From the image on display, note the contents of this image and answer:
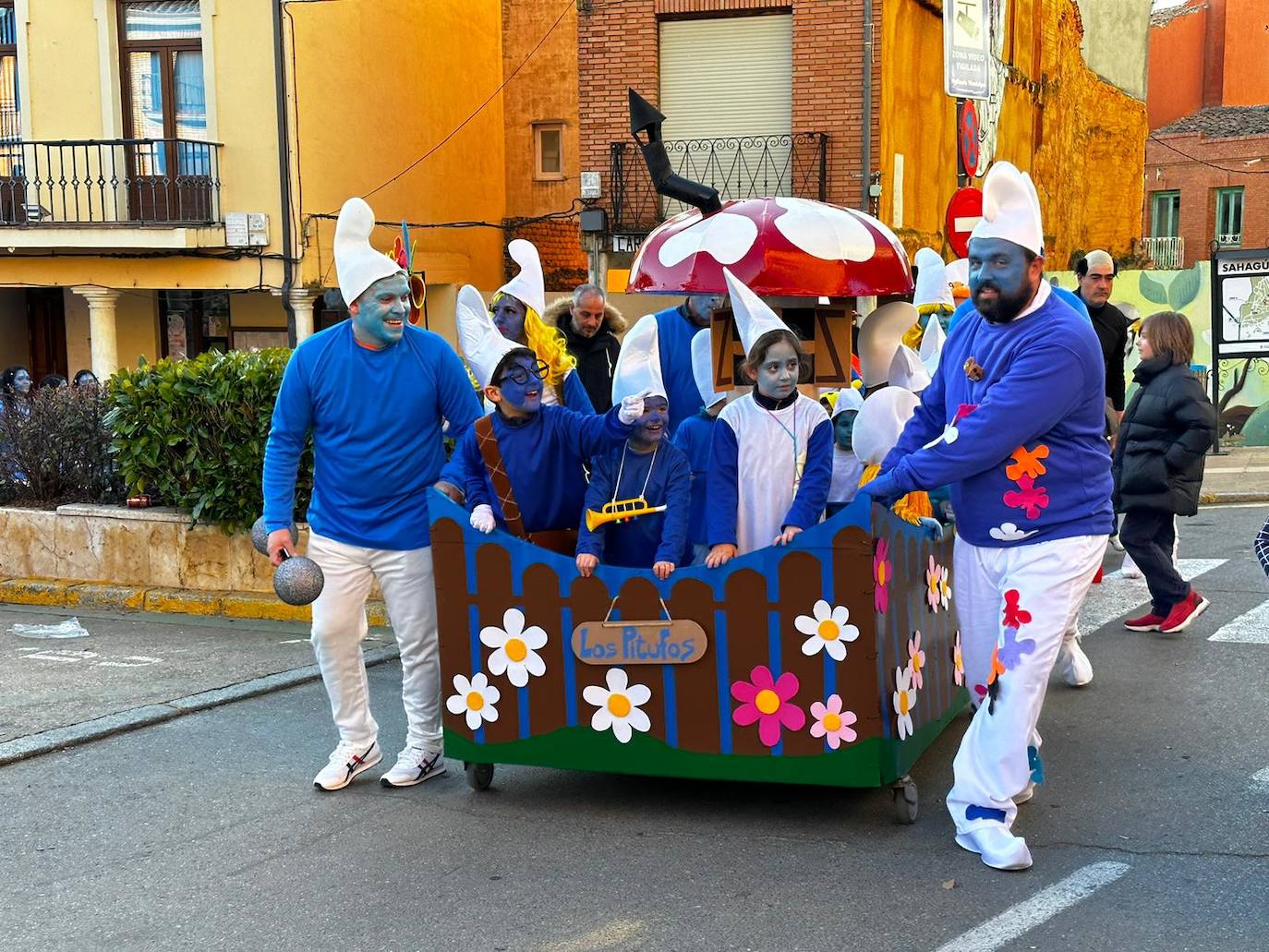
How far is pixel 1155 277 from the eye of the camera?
752 inches

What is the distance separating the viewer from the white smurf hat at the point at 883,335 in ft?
20.6

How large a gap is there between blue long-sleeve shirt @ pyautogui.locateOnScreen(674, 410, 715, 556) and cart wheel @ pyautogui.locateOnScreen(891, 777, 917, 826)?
126 centimetres

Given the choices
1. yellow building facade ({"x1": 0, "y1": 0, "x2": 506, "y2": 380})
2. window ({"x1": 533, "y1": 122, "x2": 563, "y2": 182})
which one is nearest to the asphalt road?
yellow building facade ({"x1": 0, "y1": 0, "x2": 506, "y2": 380})

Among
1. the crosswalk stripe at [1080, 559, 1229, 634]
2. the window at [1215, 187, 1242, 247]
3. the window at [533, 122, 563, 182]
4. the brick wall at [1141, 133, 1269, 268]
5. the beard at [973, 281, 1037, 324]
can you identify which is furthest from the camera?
the window at [1215, 187, 1242, 247]

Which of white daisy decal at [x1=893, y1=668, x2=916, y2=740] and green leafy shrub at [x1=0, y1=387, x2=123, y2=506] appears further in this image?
green leafy shrub at [x1=0, y1=387, x2=123, y2=506]

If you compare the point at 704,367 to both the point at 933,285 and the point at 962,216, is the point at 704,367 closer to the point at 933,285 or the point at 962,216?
the point at 933,285

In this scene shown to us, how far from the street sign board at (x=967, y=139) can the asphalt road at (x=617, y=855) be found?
684 cm

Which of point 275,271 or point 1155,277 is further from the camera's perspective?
point 275,271

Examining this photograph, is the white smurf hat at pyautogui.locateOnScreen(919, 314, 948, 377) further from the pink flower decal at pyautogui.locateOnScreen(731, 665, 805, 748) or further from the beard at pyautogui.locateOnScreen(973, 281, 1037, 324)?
the pink flower decal at pyautogui.locateOnScreen(731, 665, 805, 748)

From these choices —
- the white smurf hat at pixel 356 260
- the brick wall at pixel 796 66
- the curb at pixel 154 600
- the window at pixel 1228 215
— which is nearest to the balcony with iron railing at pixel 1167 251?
the window at pixel 1228 215

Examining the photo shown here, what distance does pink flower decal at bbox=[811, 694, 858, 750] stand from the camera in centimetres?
482

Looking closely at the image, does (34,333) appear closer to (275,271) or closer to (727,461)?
(275,271)

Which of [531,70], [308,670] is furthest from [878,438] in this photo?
[531,70]

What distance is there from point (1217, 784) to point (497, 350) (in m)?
3.14
